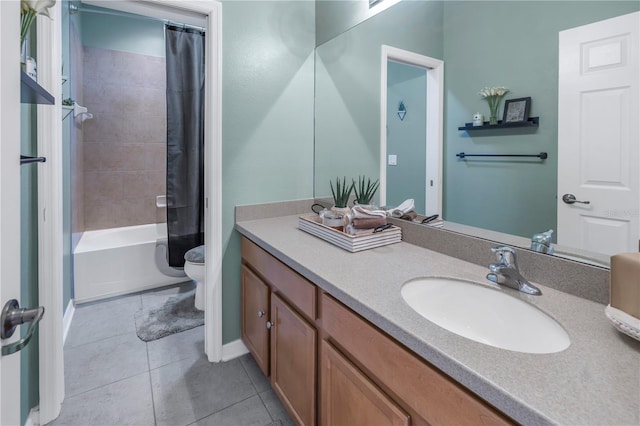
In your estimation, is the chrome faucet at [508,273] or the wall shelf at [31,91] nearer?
the wall shelf at [31,91]

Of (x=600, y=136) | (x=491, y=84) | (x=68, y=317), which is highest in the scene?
(x=491, y=84)

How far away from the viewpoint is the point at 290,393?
4.52 ft

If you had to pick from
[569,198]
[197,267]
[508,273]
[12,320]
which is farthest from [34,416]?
[569,198]

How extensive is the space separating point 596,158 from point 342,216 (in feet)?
3.17

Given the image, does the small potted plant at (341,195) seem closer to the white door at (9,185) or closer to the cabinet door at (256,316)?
the cabinet door at (256,316)

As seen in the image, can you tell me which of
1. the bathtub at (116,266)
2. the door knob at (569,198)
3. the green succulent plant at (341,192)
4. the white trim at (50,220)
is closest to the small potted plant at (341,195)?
the green succulent plant at (341,192)

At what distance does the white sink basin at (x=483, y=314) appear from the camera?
0.83 m

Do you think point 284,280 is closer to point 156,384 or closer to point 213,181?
point 213,181

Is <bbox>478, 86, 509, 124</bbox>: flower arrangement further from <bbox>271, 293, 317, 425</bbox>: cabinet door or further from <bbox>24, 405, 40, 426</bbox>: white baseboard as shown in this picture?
<bbox>24, 405, 40, 426</bbox>: white baseboard

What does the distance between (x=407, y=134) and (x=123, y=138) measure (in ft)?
9.81

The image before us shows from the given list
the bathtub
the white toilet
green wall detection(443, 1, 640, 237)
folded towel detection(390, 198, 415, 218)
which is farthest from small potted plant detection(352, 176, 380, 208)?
the bathtub

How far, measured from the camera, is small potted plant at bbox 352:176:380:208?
5.98 ft

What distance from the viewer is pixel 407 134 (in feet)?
5.22

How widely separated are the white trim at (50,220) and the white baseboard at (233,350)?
30.4 inches
